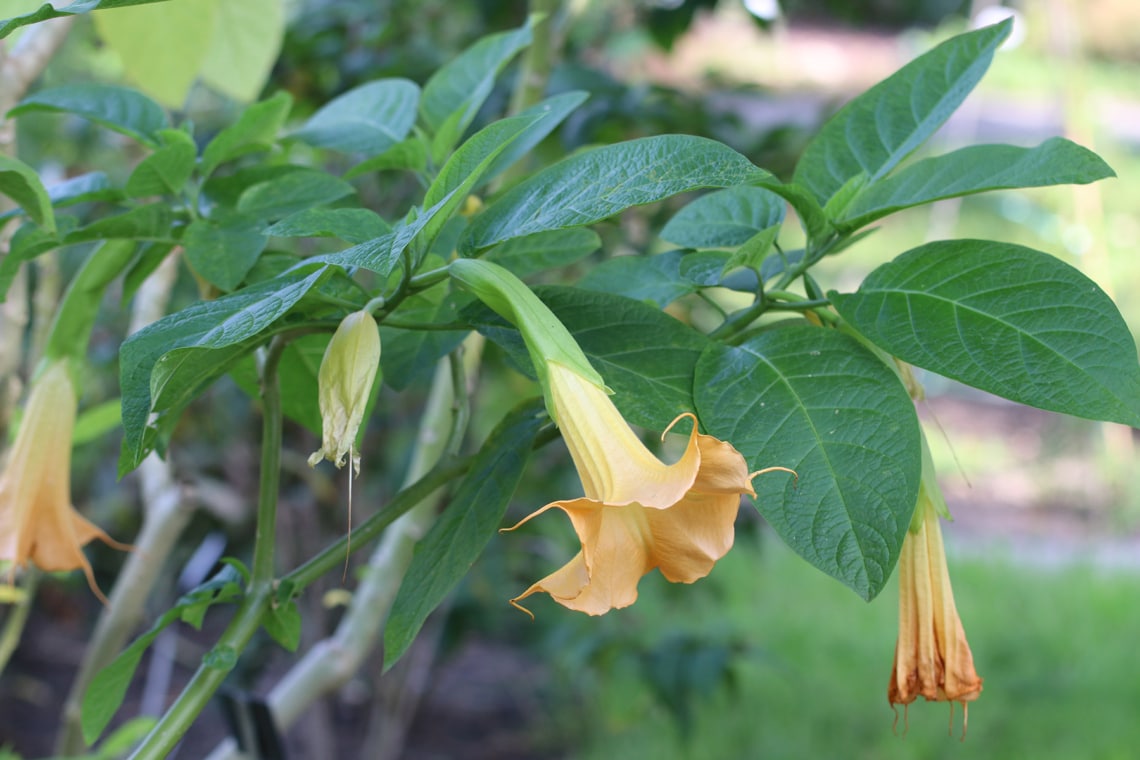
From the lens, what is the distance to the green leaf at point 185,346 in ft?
0.98

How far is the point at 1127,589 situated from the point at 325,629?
191 centimetres

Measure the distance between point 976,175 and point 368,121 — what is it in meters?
0.31

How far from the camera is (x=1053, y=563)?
276 centimetres

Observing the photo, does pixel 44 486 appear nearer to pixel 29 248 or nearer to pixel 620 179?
pixel 29 248

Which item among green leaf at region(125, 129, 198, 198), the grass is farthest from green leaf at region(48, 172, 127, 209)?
the grass

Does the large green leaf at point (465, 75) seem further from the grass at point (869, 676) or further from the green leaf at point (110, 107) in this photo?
the grass at point (869, 676)

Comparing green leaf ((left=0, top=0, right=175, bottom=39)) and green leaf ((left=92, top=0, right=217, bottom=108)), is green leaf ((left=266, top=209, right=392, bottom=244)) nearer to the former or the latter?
green leaf ((left=0, top=0, right=175, bottom=39))

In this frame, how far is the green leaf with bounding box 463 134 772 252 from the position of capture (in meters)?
0.29

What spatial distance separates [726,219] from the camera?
1.41 feet

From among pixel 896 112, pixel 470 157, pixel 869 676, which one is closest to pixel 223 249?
pixel 470 157

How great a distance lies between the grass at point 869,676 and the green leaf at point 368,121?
3.06 feet

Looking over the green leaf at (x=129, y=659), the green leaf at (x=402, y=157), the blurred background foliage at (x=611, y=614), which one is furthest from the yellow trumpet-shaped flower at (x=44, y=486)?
the blurred background foliage at (x=611, y=614)

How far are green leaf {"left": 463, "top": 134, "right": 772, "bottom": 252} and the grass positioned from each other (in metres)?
1.08

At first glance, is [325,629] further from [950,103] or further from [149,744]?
[950,103]
